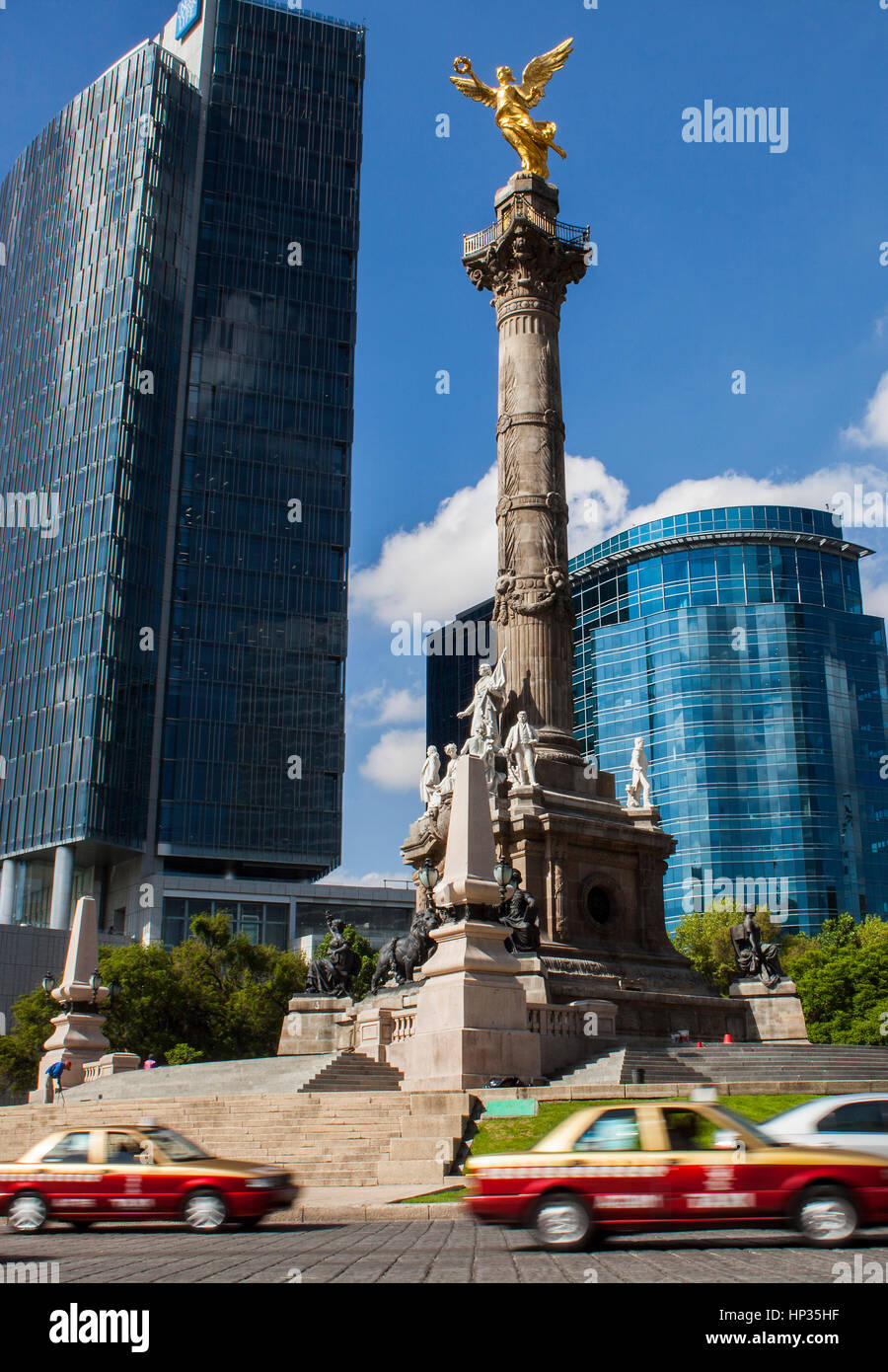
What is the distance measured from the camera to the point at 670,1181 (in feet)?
32.9

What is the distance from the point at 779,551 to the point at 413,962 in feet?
234

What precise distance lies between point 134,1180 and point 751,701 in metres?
80.6

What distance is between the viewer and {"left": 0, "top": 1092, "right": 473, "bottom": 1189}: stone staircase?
1659 cm

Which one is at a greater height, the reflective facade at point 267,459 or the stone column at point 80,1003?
the reflective facade at point 267,459

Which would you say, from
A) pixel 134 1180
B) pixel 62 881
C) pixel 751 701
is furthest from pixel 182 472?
pixel 134 1180

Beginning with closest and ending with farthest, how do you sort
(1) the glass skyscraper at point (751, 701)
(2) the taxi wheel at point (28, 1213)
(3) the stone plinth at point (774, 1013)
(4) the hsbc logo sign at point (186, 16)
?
1. (2) the taxi wheel at point (28, 1213)
2. (3) the stone plinth at point (774, 1013)
3. (1) the glass skyscraper at point (751, 701)
4. (4) the hsbc logo sign at point (186, 16)

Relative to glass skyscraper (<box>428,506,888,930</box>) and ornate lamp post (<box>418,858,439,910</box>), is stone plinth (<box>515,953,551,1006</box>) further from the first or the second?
glass skyscraper (<box>428,506,888,930</box>)

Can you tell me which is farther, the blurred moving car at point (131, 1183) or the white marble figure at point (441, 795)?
the white marble figure at point (441, 795)

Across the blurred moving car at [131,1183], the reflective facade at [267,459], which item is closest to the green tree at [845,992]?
the blurred moving car at [131,1183]

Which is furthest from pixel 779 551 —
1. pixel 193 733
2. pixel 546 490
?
pixel 546 490

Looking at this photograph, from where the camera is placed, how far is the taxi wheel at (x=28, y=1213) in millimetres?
12430

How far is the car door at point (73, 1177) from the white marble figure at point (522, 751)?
1949cm

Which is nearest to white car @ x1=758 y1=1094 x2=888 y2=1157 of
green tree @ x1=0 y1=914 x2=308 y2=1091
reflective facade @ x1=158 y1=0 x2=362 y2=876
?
green tree @ x1=0 y1=914 x2=308 y2=1091

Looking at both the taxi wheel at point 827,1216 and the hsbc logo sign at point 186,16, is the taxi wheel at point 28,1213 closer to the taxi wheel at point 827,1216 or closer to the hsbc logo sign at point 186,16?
the taxi wheel at point 827,1216
